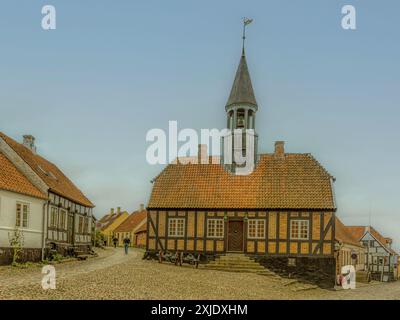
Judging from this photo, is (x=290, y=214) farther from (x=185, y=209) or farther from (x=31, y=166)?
(x=31, y=166)

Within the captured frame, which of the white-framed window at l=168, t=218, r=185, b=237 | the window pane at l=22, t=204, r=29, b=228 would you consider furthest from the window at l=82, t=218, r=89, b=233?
the window pane at l=22, t=204, r=29, b=228

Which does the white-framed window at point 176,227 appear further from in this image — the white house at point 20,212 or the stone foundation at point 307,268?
the white house at point 20,212

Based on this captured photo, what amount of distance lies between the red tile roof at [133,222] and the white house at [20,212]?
33855 millimetres

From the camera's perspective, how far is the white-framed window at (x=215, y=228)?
26.8 meters

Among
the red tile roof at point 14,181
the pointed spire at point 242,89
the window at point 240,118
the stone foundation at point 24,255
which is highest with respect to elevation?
the pointed spire at point 242,89

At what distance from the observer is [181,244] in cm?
2698

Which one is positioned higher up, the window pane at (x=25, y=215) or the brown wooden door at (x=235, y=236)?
the window pane at (x=25, y=215)

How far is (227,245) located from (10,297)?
1575 cm

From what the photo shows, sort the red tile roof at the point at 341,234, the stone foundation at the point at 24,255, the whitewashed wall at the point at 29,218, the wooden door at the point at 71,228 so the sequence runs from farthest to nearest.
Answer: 1. the red tile roof at the point at 341,234
2. the wooden door at the point at 71,228
3. the whitewashed wall at the point at 29,218
4. the stone foundation at the point at 24,255

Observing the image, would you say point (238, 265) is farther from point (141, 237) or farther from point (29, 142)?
point (141, 237)

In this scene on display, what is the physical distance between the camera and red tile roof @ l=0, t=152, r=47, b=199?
2143 centimetres

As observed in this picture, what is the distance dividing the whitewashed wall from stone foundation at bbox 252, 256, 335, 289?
1222 cm

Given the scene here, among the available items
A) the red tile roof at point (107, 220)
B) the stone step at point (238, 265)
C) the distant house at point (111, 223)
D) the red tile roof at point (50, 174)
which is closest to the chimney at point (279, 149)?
the stone step at point (238, 265)

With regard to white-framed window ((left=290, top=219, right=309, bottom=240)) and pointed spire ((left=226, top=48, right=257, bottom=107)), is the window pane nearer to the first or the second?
pointed spire ((left=226, top=48, right=257, bottom=107))
